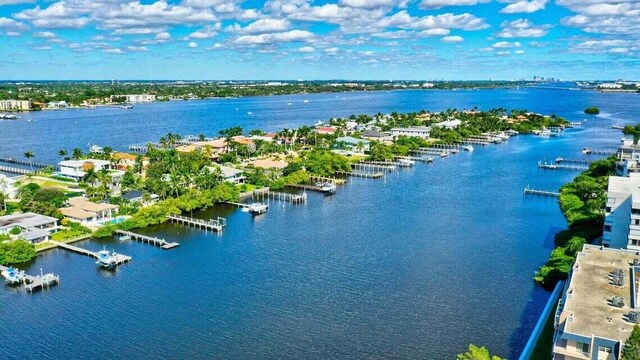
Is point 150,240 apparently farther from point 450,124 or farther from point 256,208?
point 450,124

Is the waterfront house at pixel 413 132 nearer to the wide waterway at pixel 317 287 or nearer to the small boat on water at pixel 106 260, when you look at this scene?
the wide waterway at pixel 317 287

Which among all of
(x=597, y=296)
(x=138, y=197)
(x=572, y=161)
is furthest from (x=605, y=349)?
(x=572, y=161)

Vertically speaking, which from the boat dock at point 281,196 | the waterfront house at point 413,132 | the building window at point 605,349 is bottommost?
the boat dock at point 281,196

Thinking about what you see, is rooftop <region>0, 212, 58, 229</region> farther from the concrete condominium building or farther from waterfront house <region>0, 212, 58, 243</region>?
the concrete condominium building

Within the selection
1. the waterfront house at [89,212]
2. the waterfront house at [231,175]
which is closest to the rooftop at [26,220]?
the waterfront house at [89,212]

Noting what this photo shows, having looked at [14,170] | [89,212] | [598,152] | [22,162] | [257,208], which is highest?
[598,152]
